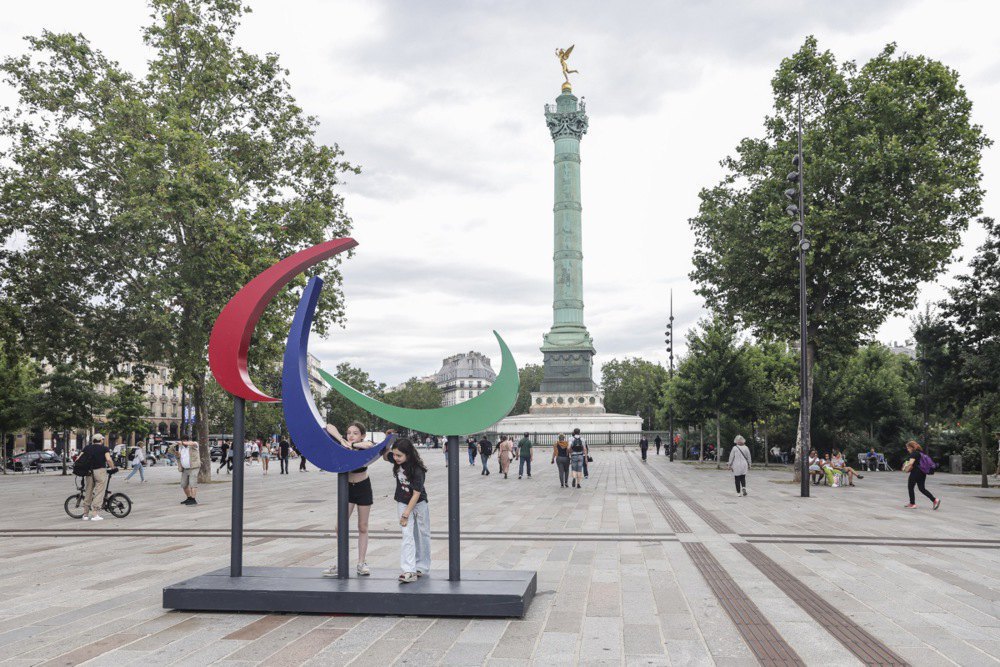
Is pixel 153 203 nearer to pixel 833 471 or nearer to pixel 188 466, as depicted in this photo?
pixel 188 466

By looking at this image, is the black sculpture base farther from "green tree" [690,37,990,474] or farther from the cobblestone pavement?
"green tree" [690,37,990,474]

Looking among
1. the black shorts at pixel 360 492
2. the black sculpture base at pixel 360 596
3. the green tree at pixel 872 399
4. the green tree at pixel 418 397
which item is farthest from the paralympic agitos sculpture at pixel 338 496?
the green tree at pixel 418 397

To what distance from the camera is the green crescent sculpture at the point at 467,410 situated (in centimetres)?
804

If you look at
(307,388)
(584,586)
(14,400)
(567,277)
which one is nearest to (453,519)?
(584,586)

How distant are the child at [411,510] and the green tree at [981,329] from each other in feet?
65.6

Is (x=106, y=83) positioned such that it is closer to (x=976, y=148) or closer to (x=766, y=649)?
(x=766, y=649)

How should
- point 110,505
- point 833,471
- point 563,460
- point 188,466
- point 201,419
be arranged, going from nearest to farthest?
point 110,505, point 188,466, point 563,460, point 833,471, point 201,419

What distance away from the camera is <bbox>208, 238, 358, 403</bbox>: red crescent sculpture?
28.0 ft

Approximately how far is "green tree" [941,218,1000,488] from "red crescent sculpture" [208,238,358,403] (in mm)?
20680

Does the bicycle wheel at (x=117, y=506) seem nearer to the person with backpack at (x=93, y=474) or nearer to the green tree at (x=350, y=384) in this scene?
the person with backpack at (x=93, y=474)

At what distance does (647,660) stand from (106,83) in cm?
2545

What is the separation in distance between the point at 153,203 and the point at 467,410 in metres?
17.8

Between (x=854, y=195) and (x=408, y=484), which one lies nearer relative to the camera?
(x=408, y=484)

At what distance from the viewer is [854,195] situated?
85.2 ft
